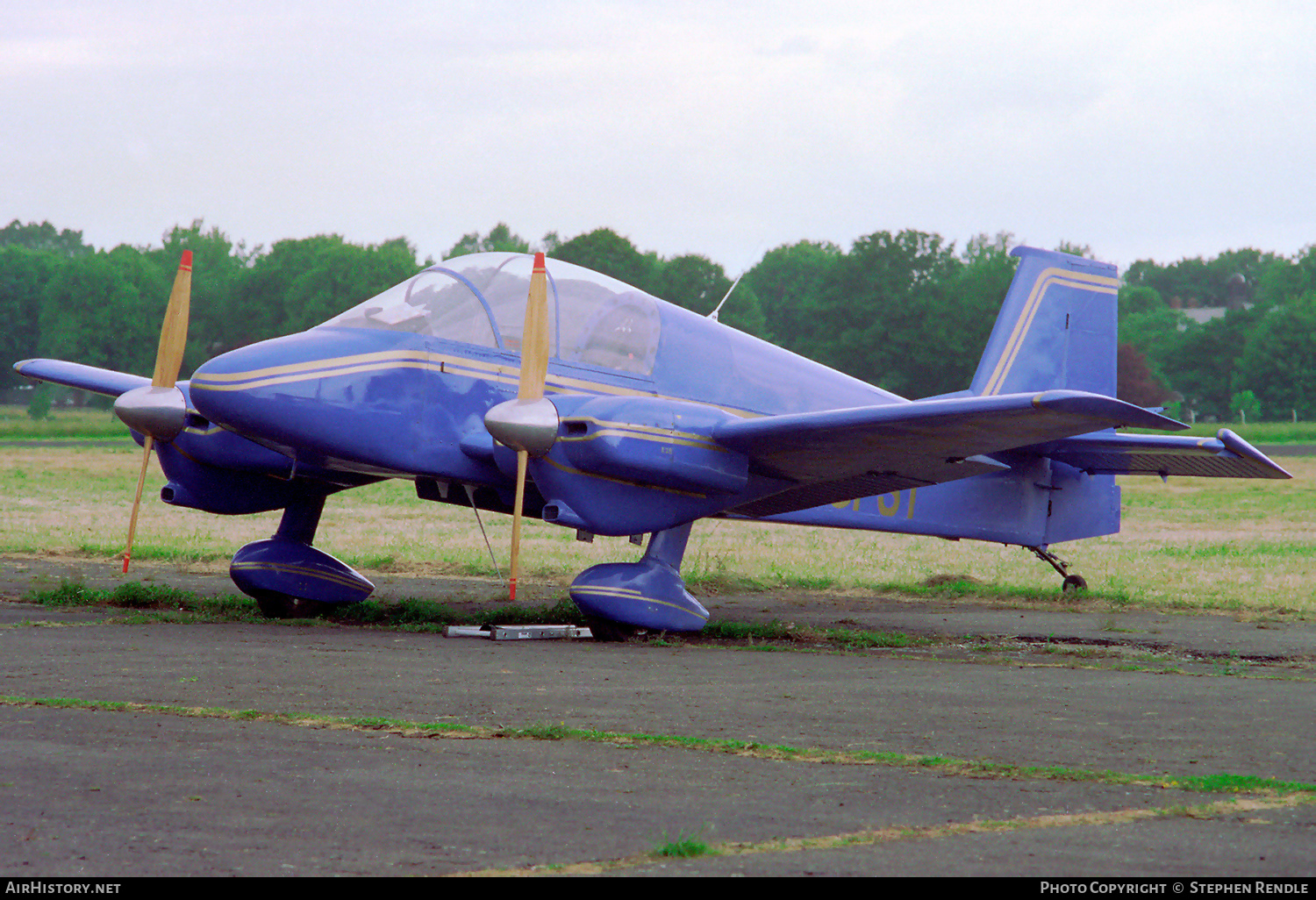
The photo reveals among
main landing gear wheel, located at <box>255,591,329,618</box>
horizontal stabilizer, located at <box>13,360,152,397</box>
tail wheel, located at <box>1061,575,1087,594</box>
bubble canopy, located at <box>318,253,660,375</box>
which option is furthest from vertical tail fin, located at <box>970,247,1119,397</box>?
horizontal stabilizer, located at <box>13,360,152,397</box>

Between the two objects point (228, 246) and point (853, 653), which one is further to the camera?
point (228, 246)

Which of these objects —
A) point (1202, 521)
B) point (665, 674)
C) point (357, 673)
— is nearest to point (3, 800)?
point (357, 673)

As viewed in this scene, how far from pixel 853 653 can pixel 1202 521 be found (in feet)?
69.9

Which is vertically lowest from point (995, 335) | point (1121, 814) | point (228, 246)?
point (1121, 814)

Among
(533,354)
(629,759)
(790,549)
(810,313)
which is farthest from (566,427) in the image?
(810,313)

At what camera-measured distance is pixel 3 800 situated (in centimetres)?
494

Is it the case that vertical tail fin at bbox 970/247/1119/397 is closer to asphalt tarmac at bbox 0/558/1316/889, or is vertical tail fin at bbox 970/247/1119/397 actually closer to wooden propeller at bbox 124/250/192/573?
asphalt tarmac at bbox 0/558/1316/889

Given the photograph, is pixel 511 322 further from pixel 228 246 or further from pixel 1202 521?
pixel 228 246

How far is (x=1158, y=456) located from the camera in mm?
13477

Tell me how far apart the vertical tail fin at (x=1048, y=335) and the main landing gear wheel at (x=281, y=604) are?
26.8ft

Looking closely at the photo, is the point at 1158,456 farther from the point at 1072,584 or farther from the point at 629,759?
the point at 629,759

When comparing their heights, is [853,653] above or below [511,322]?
below

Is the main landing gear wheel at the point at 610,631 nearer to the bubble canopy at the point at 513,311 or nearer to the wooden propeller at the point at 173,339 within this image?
the bubble canopy at the point at 513,311
